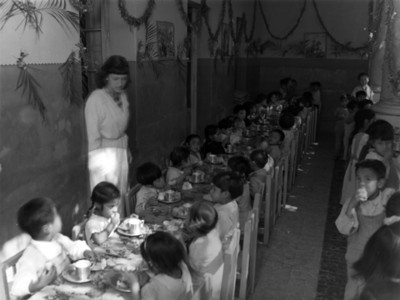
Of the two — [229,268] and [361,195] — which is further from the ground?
[361,195]

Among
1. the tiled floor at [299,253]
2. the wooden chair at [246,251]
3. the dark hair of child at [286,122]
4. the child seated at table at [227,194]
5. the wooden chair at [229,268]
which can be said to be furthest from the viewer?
the dark hair of child at [286,122]

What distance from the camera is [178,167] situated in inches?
199

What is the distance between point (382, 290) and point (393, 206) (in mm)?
959

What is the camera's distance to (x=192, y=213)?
309 cm

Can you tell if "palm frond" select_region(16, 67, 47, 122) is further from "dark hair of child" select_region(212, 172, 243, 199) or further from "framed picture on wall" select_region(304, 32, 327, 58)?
"framed picture on wall" select_region(304, 32, 327, 58)

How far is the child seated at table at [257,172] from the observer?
464 centimetres

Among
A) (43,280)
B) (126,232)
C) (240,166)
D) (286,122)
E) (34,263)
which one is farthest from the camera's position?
(286,122)

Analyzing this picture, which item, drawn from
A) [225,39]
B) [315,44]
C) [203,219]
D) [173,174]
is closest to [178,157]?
[173,174]

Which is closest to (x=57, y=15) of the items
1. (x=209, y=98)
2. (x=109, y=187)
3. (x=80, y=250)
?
(x=109, y=187)

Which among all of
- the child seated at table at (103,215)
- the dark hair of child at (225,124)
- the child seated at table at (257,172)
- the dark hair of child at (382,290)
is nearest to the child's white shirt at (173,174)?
the child seated at table at (257,172)

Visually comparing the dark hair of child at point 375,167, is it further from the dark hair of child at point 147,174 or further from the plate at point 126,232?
the dark hair of child at point 147,174

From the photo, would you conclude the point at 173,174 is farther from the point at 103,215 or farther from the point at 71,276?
the point at 71,276

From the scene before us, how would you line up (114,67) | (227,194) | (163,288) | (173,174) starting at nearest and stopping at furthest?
(163,288), (227,194), (114,67), (173,174)

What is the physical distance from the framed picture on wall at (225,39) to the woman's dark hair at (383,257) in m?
8.20
